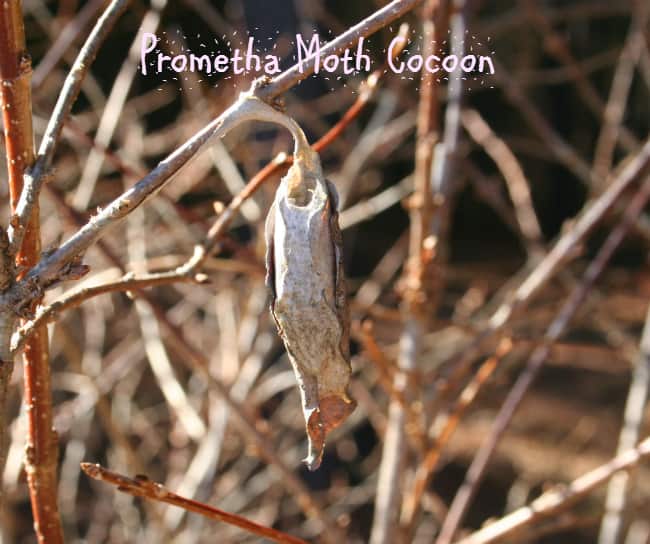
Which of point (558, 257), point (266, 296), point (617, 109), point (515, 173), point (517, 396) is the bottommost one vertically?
point (517, 396)

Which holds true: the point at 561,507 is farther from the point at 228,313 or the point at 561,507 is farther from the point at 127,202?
the point at 228,313

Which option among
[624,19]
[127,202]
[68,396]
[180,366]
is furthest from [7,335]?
[624,19]

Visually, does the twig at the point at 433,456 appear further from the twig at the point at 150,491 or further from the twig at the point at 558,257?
the twig at the point at 150,491

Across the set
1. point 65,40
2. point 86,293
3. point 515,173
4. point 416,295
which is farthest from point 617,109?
point 86,293

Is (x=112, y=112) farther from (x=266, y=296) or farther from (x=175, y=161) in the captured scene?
(x=175, y=161)

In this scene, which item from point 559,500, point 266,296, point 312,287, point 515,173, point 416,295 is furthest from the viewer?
point 515,173

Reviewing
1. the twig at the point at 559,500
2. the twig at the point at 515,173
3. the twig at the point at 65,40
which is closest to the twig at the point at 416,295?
the twig at the point at 559,500

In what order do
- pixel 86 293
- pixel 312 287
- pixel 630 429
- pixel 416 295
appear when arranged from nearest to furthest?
pixel 312 287 < pixel 86 293 < pixel 416 295 < pixel 630 429
